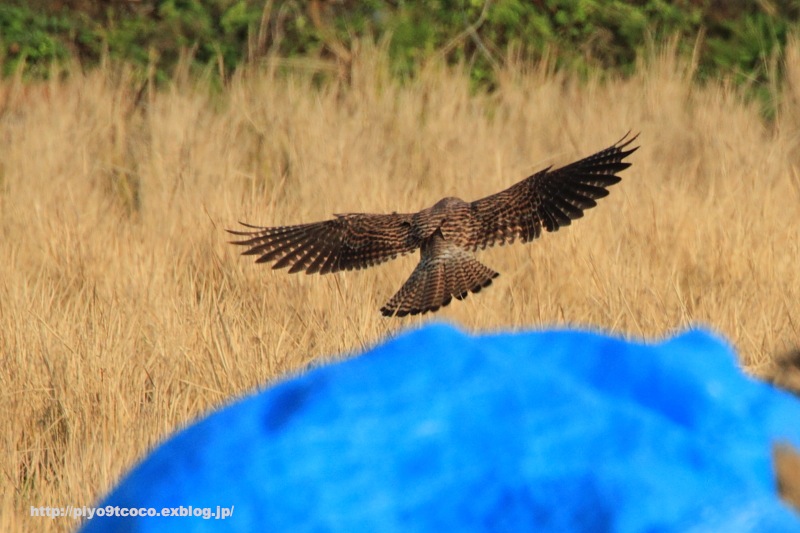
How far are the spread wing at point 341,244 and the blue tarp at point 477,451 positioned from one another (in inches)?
133

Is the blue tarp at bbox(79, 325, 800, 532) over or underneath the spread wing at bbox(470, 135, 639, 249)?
over

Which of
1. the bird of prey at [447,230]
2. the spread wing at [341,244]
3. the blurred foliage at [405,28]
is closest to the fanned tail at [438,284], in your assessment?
the bird of prey at [447,230]

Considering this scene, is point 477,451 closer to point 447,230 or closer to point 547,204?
point 447,230

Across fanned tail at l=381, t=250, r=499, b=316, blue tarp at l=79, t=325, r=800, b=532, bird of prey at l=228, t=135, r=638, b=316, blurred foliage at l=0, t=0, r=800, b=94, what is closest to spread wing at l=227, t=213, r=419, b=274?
bird of prey at l=228, t=135, r=638, b=316

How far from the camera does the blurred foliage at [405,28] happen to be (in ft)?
30.5

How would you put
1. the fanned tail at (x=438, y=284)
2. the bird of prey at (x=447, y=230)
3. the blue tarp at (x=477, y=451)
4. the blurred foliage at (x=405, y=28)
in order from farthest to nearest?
the blurred foliage at (x=405, y=28), the bird of prey at (x=447, y=230), the fanned tail at (x=438, y=284), the blue tarp at (x=477, y=451)

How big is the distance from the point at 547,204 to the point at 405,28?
4760 millimetres

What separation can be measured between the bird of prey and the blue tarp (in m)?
3.26

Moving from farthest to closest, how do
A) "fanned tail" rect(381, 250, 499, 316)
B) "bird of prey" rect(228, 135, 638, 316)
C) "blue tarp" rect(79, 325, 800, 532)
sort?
"bird of prey" rect(228, 135, 638, 316)
"fanned tail" rect(381, 250, 499, 316)
"blue tarp" rect(79, 325, 800, 532)

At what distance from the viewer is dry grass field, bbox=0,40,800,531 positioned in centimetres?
344

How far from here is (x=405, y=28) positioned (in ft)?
30.6

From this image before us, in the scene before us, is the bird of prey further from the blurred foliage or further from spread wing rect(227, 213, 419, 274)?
the blurred foliage

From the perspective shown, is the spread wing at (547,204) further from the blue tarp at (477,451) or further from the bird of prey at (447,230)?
the blue tarp at (477,451)

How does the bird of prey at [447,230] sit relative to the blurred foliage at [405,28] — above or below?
above
